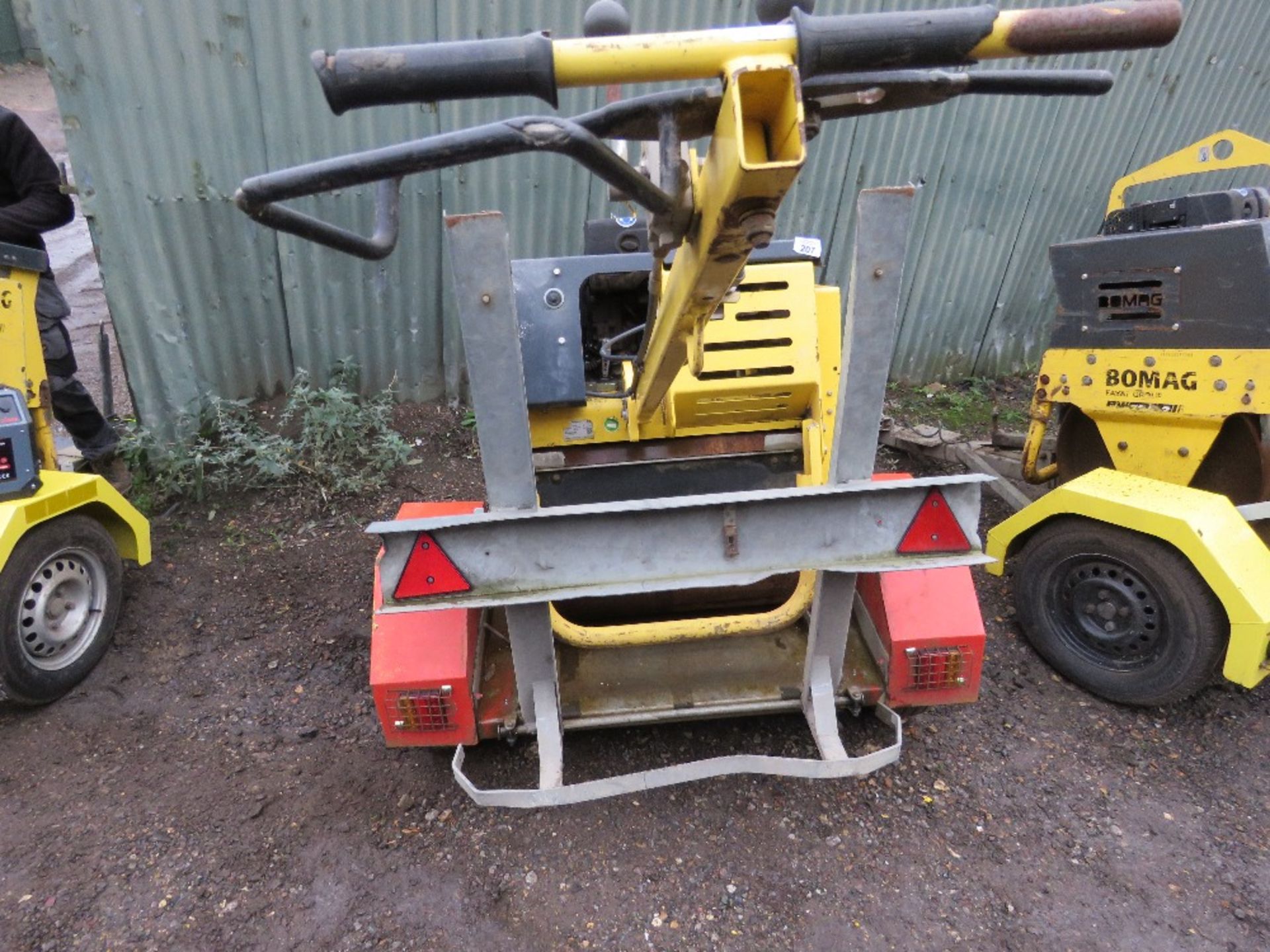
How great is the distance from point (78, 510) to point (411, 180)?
2823 mm

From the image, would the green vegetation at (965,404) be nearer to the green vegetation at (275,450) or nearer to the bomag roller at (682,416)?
the bomag roller at (682,416)

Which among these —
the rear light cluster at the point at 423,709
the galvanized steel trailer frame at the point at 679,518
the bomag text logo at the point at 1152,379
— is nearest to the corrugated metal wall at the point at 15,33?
the rear light cluster at the point at 423,709

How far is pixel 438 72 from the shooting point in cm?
101

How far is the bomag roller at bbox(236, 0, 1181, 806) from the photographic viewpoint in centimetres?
106

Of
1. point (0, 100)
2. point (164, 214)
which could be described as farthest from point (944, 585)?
point (0, 100)

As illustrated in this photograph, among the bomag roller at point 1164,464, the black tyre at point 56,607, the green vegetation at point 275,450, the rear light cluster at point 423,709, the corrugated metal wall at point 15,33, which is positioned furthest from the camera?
the corrugated metal wall at point 15,33

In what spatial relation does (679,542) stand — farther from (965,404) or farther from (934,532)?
(965,404)

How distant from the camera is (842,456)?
1.97 m

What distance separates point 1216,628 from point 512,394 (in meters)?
2.73

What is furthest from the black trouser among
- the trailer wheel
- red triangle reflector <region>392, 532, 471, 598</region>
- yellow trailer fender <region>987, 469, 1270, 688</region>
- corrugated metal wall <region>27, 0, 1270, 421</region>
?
the trailer wheel

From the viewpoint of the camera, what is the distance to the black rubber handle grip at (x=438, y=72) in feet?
3.23

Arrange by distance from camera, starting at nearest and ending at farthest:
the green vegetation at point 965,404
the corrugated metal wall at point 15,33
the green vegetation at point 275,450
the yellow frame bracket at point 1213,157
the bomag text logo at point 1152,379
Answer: the bomag text logo at point 1152,379 → the yellow frame bracket at point 1213,157 → the green vegetation at point 275,450 → the green vegetation at point 965,404 → the corrugated metal wall at point 15,33

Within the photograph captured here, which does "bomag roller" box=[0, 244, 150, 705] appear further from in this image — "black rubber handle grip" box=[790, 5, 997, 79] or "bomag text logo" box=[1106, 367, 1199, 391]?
"bomag text logo" box=[1106, 367, 1199, 391]

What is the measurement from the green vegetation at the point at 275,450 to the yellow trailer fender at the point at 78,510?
3.05ft
